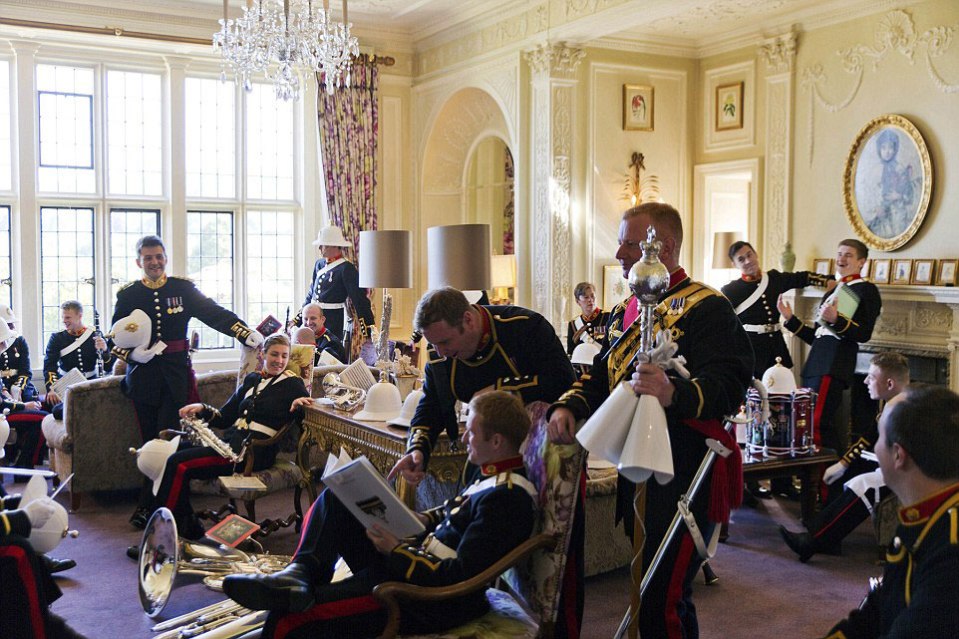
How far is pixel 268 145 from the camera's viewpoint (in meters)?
9.95

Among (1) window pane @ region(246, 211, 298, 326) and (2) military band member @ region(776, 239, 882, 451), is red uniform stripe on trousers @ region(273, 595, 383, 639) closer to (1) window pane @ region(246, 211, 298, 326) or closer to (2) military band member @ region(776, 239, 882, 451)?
(2) military band member @ region(776, 239, 882, 451)

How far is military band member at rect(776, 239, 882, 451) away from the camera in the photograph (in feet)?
20.4

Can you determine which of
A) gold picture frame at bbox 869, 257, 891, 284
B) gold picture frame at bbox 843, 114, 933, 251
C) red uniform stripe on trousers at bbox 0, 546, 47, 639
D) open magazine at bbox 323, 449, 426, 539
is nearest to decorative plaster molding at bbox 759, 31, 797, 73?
gold picture frame at bbox 843, 114, 933, 251

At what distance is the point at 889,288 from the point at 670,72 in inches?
121

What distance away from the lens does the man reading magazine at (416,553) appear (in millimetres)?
2803

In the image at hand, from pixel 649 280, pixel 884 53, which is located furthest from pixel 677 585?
pixel 884 53

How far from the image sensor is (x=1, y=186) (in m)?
8.84

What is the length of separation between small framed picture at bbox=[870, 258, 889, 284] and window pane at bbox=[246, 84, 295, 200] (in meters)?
5.69

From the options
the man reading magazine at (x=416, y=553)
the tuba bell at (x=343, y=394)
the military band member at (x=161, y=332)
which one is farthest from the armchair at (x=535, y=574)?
the military band member at (x=161, y=332)

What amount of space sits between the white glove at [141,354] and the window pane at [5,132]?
425 cm

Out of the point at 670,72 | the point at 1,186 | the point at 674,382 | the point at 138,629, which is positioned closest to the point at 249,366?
the point at 138,629

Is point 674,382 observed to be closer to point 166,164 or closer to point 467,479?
point 467,479

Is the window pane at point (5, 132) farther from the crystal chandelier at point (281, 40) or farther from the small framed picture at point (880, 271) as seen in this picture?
the small framed picture at point (880, 271)

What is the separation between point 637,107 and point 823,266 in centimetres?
226
